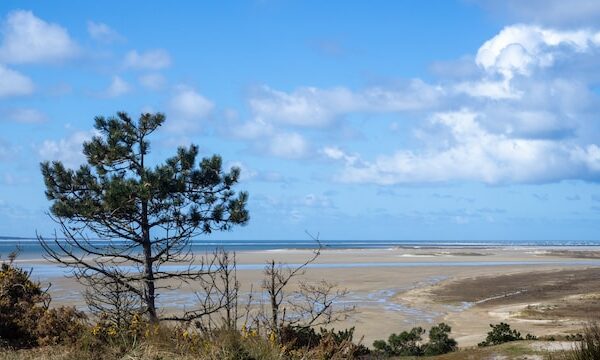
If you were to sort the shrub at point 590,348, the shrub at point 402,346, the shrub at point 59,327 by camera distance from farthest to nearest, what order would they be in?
the shrub at point 402,346
the shrub at point 59,327
the shrub at point 590,348

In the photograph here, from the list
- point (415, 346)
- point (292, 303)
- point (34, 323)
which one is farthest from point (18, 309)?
point (415, 346)

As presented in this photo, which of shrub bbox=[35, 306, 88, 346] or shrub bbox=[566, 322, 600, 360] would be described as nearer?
shrub bbox=[566, 322, 600, 360]

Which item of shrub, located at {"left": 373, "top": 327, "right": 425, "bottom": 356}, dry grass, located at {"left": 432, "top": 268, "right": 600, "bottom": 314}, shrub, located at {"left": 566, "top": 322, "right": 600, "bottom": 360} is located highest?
shrub, located at {"left": 566, "top": 322, "right": 600, "bottom": 360}

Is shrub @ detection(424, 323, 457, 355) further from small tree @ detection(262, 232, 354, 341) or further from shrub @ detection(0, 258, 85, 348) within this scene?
shrub @ detection(0, 258, 85, 348)

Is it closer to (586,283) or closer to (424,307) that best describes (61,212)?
(424,307)

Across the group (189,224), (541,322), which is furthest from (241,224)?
(541,322)

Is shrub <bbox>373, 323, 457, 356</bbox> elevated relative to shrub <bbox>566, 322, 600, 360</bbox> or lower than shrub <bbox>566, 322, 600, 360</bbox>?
lower

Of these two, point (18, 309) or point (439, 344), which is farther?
point (439, 344)

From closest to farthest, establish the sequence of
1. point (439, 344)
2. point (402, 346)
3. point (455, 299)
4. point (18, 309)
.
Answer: point (18, 309), point (439, 344), point (402, 346), point (455, 299)

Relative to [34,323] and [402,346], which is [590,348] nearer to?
[402,346]

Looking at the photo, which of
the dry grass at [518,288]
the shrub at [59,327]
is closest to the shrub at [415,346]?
the shrub at [59,327]

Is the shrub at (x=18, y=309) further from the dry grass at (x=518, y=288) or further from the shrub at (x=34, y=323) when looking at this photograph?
the dry grass at (x=518, y=288)

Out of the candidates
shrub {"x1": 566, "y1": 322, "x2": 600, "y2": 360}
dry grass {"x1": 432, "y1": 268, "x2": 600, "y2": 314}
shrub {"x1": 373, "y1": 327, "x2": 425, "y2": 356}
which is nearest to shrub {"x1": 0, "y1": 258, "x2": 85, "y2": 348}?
shrub {"x1": 566, "y1": 322, "x2": 600, "y2": 360}

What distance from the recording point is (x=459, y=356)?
11289 mm
